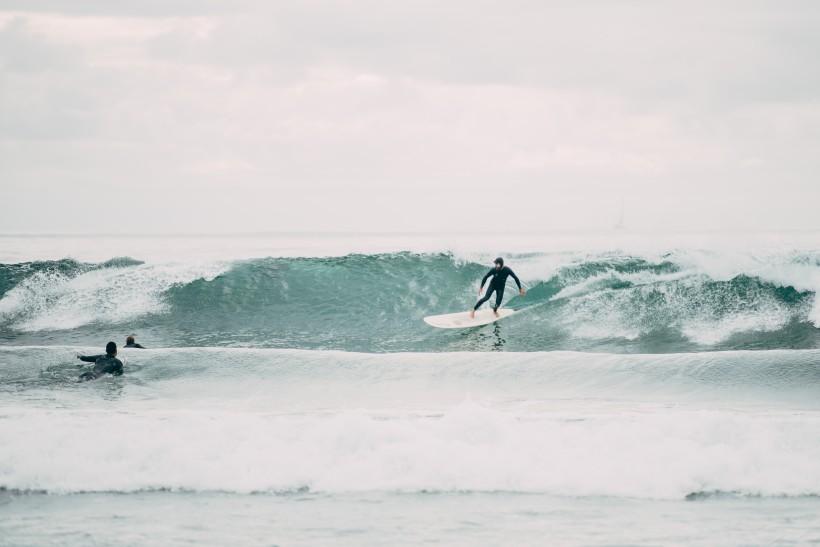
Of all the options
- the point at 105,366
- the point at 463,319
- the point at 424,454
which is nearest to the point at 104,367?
the point at 105,366

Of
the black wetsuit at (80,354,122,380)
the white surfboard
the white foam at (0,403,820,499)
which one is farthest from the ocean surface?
the white surfboard

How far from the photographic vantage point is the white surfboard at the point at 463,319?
16.4m

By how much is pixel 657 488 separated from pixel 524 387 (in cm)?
436

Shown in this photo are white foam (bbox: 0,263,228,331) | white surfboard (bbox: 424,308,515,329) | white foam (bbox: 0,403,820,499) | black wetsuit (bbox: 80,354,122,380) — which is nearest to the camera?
white foam (bbox: 0,403,820,499)

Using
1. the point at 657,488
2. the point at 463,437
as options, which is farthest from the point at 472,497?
the point at 657,488

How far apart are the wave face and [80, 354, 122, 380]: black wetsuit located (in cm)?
387

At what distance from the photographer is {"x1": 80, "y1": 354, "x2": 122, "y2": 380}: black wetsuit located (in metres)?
11.6

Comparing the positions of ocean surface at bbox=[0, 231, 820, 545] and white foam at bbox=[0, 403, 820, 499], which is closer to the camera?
ocean surface at bbox=[0, 231, 820, 545]

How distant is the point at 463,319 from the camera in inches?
654

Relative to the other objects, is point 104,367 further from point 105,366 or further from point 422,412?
point 422,412

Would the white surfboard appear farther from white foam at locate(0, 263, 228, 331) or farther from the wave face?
white foam at locate(0, 263, 228, 331)

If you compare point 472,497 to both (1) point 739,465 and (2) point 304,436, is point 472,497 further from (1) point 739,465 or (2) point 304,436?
(1) point 739,465

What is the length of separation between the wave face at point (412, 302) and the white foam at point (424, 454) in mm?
Result: 6931

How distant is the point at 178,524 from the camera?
5945 mm
